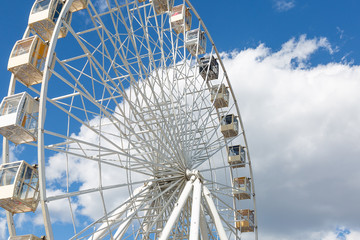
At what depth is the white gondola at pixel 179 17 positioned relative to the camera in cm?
1911

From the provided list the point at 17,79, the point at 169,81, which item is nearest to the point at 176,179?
the point at 169,81

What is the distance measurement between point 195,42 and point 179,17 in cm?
126

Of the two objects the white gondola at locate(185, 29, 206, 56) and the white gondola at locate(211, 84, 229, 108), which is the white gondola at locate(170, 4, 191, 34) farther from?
the white gondola at locate(211, 84, 229, 108)

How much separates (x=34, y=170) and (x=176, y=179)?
17.4 feet

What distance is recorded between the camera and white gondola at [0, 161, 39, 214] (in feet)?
37.2

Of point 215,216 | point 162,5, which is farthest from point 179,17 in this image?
point 215,216

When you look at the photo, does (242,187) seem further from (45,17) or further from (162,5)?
(45,17)

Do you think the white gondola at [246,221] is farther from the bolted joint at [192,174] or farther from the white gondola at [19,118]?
the white gondola at [19,118]

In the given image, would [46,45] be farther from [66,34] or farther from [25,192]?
[25,192]

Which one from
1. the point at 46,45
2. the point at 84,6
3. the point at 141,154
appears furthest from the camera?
the point at 141,154

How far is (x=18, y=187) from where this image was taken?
11.4m

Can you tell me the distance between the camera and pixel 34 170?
11.8 metres

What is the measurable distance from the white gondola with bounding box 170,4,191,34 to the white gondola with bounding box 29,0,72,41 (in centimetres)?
636

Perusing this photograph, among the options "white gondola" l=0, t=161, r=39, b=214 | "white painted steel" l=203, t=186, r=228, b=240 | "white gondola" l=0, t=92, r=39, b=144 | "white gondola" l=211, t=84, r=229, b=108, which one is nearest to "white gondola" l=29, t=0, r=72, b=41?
"white gondola" l=0, t=92, r=39, b=144
